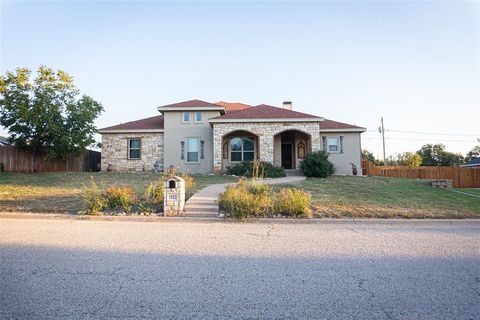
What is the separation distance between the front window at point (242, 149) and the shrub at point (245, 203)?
38.1 feet

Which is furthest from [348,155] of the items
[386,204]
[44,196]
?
[44,196]

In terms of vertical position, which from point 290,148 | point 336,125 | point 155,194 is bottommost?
point 155,194

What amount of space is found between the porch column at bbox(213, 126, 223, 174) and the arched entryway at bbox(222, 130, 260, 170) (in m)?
1.21

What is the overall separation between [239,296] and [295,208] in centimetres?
547

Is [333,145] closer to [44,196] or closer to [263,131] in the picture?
[263,131]

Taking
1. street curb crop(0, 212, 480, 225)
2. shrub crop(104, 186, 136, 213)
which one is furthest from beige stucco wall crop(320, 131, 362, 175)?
shrub crop(104, 186, 136, 213)

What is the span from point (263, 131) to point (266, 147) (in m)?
1.18

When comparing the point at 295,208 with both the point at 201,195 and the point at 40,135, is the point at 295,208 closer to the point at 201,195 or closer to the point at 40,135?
the point at 201,195

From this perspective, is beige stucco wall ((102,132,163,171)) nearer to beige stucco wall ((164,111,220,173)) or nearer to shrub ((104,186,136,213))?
beige stucco wall ((164,111,220,173))

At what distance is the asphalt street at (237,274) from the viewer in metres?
2.84

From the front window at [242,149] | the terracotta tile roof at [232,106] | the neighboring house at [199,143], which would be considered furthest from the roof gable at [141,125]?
the terracotta tile roof at [232,106]

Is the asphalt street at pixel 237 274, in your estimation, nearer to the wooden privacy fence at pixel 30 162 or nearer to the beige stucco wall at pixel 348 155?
the beige stucco wall at pixel 348 155

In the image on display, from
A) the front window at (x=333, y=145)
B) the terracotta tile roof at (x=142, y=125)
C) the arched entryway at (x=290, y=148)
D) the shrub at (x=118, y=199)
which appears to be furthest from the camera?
the front window at (x=333, y=145)

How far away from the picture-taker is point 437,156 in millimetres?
46688
